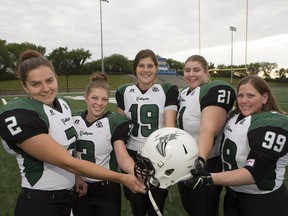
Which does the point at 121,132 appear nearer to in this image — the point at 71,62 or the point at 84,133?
the point at 84,133

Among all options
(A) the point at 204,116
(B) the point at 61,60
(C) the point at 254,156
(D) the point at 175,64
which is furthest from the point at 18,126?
(D) the point at 175,64

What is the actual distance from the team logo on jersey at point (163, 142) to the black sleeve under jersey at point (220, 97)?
70cm

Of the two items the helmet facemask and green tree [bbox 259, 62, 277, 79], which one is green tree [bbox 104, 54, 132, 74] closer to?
green tree [bbox 259, 62, 277, 79]

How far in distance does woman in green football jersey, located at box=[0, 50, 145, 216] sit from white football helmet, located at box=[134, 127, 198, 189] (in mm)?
187

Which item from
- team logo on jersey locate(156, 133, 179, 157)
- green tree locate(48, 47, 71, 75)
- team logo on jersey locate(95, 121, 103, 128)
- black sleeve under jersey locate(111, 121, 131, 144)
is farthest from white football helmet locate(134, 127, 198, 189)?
green tree locate(48, 47, 71, 75)

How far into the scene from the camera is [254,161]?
77.7 inches

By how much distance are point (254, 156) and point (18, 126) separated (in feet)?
4.97

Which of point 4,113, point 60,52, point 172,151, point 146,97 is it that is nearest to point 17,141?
point 4,113

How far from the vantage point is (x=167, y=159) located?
1829mm

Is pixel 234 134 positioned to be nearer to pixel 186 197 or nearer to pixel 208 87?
pixel 208 87

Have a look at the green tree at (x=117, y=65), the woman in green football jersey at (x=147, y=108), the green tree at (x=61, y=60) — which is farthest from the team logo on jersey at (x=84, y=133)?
the green tree at (x=117, y=65)

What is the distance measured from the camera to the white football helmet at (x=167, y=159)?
1.83 meters

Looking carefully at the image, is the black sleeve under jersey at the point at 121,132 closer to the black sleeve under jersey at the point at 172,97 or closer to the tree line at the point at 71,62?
the black sleeve under jersey at the point at 172,97

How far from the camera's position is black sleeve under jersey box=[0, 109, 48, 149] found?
1893 mm
